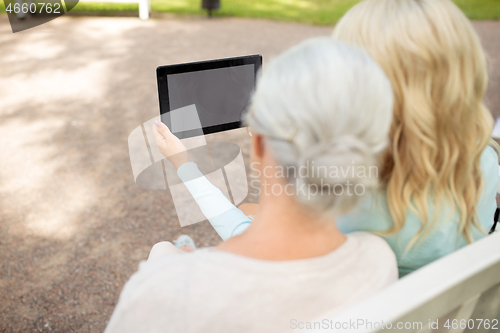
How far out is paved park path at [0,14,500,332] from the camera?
2.17 metres

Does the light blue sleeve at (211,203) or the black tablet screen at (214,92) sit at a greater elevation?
the black tablet screen at (214,92)

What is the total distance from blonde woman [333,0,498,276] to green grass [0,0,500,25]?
7.66m

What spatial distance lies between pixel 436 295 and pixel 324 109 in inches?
17.3

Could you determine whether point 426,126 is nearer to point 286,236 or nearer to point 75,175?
point 286,236

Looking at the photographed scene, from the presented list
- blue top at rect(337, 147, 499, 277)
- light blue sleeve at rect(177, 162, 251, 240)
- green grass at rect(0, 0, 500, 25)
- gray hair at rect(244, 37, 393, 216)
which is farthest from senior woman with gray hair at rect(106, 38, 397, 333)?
green grass at rect(0, 0, 500, 25)

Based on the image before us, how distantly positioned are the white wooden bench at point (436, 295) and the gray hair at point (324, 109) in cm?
24

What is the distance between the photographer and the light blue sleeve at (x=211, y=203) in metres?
1.42

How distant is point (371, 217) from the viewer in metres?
1.05

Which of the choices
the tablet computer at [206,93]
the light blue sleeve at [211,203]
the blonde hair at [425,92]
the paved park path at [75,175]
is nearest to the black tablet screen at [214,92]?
the tablet computer at [206,93]

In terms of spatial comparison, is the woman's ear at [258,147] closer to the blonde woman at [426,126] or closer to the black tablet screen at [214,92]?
the blonde woman at [426,126]

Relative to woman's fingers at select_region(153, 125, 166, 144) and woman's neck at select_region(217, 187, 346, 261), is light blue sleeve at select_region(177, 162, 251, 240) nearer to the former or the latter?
woman's fingers at select_region(153, 125, 166, 144)

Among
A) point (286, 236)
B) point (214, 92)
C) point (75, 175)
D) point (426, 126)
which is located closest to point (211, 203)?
point (214, 92)

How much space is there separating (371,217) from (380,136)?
36 centimetres

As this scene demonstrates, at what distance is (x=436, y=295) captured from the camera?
2.65ft
